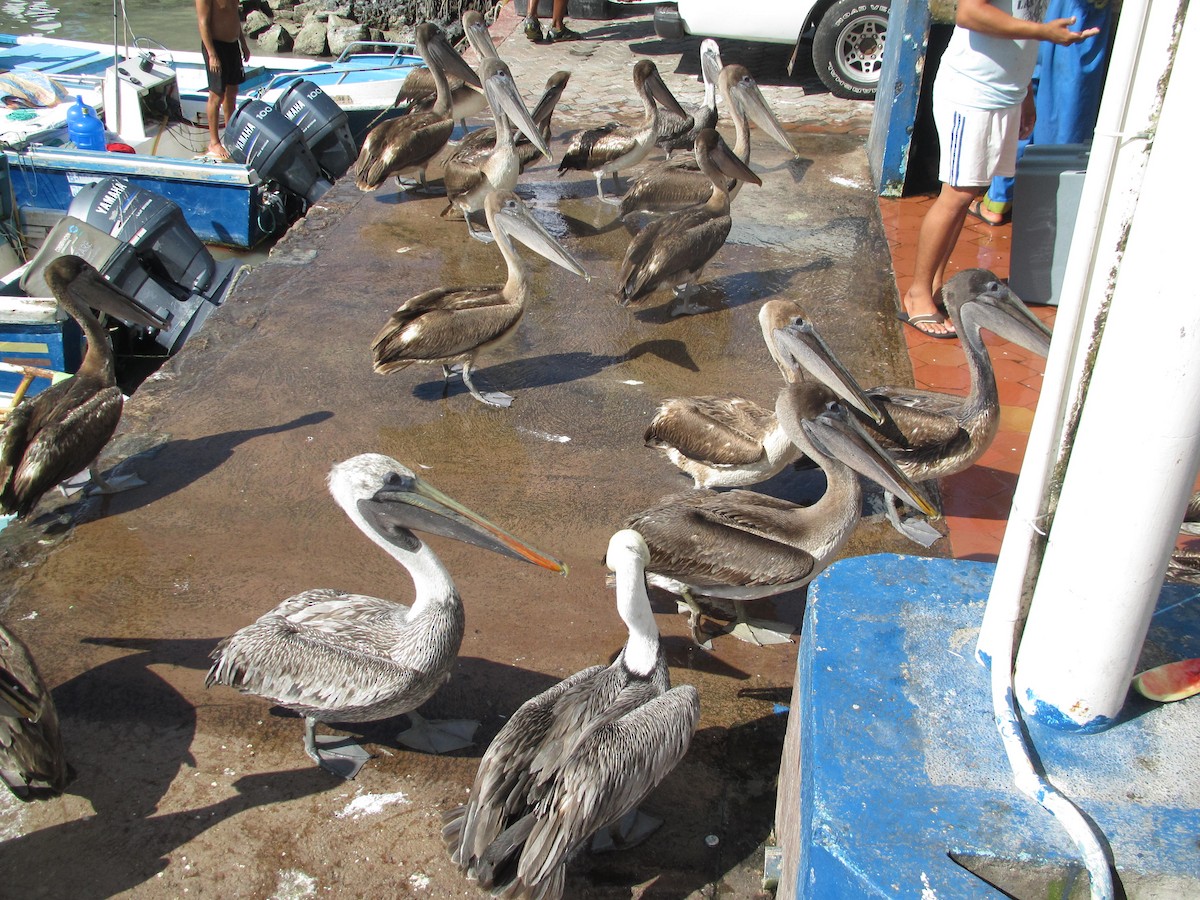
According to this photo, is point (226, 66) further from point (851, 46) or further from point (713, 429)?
point (713, 429)

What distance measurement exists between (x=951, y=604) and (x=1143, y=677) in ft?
1.63

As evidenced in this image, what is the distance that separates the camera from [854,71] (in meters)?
10.2

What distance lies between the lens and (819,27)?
10.0 meters

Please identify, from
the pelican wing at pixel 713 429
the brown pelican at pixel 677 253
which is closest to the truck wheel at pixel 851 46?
the brown pelican at pixel 677 253

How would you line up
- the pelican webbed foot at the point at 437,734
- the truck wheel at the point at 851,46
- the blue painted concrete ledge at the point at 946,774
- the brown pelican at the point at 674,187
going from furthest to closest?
the truck wheel at the point at 851,46 → the brown pelican at the point at 674,187 → the pelican webbed foot at the point at 437,734 → the blue painted concrete ledge at the point at 946,774

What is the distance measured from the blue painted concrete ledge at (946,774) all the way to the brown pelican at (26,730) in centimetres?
218

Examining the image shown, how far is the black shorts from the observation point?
999 centimetres

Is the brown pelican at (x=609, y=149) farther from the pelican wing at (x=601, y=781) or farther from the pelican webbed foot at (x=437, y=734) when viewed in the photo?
the pelican wing at (x=601, y=781)

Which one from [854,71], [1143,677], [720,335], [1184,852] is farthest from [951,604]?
[854,71]

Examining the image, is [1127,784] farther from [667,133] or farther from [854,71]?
[854,71]

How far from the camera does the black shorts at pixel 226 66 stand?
32.8 ft

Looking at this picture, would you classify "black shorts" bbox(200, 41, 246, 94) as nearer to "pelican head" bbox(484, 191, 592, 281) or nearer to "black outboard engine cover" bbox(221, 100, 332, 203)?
"black outboard engine cover" bbox(221, 100, 332, 203)

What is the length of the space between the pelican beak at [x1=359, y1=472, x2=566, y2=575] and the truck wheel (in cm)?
819

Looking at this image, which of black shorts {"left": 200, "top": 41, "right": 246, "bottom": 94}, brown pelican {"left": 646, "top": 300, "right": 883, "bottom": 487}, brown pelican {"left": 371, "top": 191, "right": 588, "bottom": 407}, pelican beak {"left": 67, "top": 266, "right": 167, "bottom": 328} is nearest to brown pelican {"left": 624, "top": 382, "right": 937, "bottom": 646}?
brown pelican {"left": 646, "top": 300, "right": 883, "bottom": 487}
